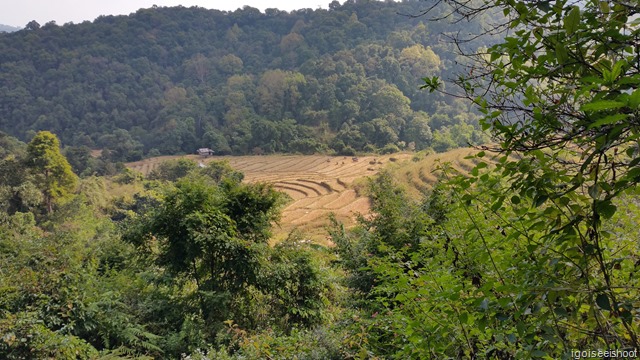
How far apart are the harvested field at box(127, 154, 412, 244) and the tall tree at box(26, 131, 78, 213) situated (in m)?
12.2

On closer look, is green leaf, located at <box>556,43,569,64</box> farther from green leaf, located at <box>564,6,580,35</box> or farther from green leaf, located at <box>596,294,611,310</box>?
green leaf, located at <box>596,294,611,310</box>

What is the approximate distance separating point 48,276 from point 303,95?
55815 millimetres

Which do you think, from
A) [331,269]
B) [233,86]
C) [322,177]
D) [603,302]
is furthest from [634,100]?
[233,86]

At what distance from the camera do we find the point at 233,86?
66000 millimetres

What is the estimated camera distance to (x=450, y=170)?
2.13 meters

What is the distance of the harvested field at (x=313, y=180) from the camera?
25922 mm

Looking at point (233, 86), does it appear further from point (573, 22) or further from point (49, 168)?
point (573, 22)

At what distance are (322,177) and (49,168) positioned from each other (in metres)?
21.8

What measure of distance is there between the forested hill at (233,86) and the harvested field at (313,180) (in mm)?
4165

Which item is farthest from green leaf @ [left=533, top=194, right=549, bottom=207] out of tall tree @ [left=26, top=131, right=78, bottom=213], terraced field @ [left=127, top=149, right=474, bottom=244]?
tall tree @ [left=26, top=131, right=78, bottom=213]

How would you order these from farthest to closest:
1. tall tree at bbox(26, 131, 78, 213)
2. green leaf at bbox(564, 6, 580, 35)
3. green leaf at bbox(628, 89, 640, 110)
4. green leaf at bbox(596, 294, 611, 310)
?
tall tree at bbox(26, 131, 78, 213)
green leaf at bbox(564, 6, 580, 35)
green leaf at bbox(596, 294, 611, 310)
green leaf at bbox(628, 89, 640, 110)

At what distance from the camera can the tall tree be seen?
77.9ft

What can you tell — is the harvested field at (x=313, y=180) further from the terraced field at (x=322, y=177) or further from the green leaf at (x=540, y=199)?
the green leaf at (x=540, y=199)

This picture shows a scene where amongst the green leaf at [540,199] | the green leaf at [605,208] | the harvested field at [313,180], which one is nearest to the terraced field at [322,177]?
the harvested field at [313,180]
